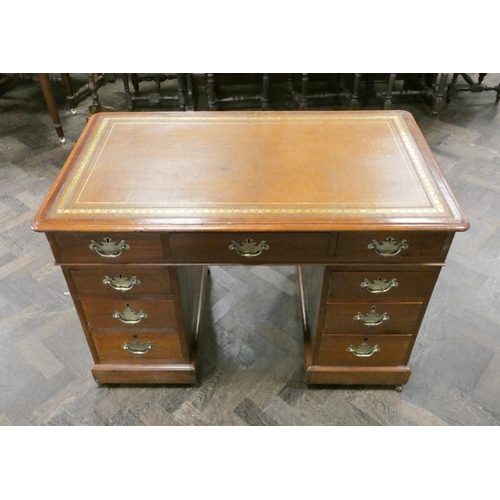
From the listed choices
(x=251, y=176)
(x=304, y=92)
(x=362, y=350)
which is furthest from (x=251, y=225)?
(x=304, y=92)

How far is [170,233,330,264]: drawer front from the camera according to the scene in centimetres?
138

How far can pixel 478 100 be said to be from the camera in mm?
3988

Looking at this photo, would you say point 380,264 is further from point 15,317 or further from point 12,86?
point 12,86

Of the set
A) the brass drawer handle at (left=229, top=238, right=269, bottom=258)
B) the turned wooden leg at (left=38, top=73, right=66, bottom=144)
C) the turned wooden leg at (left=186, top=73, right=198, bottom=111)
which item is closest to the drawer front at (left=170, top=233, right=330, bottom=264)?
the brass drawer handle at (left=229, top=238, right=269, bottom=258)

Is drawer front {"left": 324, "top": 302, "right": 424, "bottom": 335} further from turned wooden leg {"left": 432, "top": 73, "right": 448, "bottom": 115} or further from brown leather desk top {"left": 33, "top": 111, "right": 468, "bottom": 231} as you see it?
turned wooden leg {"left": 432, "top": 73, "right": 448, "bottom": 115}

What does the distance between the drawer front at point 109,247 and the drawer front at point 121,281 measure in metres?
0.06

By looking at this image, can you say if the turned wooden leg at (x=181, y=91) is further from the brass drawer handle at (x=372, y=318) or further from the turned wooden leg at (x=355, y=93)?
Answer: the brass drawer handle at (x=372, y=318)

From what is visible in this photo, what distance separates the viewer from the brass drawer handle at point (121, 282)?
1512 millimetres

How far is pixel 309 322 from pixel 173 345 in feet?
1.95

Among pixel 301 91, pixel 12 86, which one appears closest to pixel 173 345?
pixel 301 91

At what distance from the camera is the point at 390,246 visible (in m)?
1.40

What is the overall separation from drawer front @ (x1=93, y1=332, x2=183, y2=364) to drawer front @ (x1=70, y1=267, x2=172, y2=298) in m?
0.22

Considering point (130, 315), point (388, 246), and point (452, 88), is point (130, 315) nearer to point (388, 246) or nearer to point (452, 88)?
point (388, 246)

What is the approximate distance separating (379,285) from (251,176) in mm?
575
